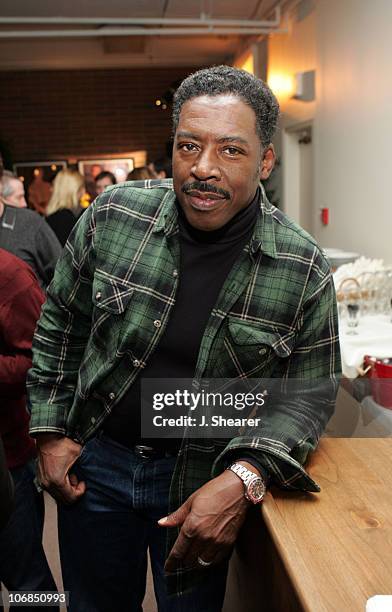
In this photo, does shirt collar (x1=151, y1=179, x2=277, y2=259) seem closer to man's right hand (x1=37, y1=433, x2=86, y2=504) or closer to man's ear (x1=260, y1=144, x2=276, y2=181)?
man's ear (x1=260, y1=144, x2=276, y2=181)

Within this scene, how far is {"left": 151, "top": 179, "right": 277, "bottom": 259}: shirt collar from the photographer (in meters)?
1.20

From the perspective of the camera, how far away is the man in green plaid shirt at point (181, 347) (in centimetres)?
113

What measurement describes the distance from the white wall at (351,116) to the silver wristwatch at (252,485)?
3.31 meters

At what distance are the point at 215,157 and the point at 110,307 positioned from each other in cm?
39

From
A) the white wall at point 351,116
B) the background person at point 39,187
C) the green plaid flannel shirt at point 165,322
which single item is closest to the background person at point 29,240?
the green plaid flannel shirt at point 165,322

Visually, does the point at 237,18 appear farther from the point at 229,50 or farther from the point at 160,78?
the point at 160,78

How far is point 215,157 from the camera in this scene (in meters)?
1.13

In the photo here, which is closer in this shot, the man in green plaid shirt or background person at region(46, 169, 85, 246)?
the man in green plaid shirt

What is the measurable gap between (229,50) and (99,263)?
8.61m

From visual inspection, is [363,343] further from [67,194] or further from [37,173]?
[37,173]

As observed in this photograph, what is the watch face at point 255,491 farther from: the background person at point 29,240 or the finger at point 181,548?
the background person at point 29,240

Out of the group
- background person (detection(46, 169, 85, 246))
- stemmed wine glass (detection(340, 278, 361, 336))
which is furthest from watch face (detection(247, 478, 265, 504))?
background person (detection(46, 169, 85, 246))

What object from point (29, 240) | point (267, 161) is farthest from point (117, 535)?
point (29, 240)

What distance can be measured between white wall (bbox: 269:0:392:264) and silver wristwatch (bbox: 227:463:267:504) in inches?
130
